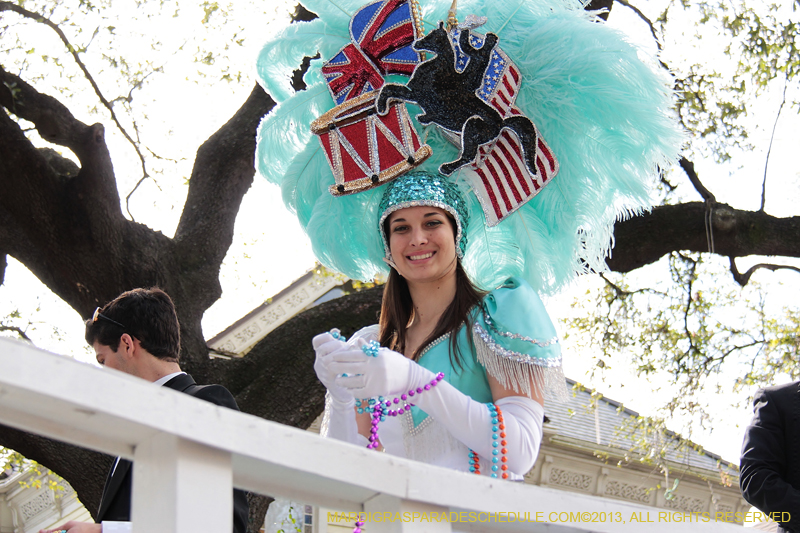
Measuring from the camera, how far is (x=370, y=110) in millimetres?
2623

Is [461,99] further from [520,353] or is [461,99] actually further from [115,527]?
[115,527]

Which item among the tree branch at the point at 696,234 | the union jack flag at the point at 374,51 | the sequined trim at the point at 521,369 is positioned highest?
the tree branch at the point at 696,234

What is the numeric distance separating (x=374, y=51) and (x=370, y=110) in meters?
0.20

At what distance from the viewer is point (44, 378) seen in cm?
83

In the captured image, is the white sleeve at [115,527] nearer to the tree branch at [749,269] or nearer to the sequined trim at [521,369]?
the sequined trim at [521,369]

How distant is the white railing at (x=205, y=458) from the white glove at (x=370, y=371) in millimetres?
794

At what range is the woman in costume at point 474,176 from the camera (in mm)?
2332

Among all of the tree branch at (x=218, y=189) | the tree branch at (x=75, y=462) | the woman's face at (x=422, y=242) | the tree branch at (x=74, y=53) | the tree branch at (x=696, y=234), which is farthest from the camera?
the tree branch at (x=74, y=53)

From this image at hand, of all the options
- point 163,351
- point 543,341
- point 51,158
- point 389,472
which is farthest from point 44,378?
point 51,158

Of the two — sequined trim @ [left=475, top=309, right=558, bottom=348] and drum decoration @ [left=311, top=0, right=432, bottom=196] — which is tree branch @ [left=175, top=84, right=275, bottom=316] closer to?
drum decoration @ [left=311, top=0, right=432, bottom=196]

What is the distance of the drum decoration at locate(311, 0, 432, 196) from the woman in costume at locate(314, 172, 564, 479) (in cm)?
10

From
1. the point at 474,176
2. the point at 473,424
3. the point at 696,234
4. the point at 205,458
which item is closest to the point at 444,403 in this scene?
the point at 473,424

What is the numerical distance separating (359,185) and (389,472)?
162cm

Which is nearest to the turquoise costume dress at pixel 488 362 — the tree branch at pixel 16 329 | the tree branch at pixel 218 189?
the tree branch at pixel 218 189
